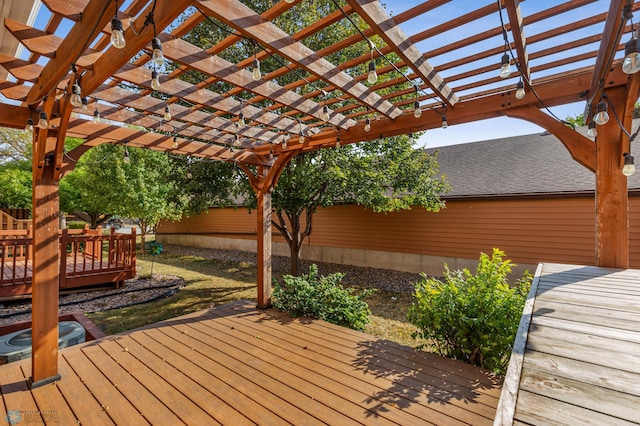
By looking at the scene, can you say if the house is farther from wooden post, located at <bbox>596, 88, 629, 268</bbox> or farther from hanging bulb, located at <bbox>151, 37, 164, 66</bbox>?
hanging bulb, located at <bbox>151, 37, 164, 66</bbox>

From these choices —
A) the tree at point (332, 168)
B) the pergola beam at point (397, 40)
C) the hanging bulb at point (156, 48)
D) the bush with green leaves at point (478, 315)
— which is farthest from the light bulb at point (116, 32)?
the tree at point (332, 168)

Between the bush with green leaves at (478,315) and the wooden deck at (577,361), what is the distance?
771mm

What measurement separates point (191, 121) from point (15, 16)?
151 cm

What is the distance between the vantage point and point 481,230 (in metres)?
7.56

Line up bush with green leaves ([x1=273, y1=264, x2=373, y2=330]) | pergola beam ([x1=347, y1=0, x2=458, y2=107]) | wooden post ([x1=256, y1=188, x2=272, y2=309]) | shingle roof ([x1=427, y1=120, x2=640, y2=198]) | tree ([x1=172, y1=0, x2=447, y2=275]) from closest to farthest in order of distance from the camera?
pergola beam ([x1=347, y1=0, x2=458, y2=107]) → bush with green leaves ([x1=273, y1=264, x2=373, y2=330]) → wooden post ([x1=256, y1=188, x2=272, y2=309]) → tree ([x1=172, y1=0, x2=447, y2=275]) → shingle roof ([x1=427, y1=120, x2=640, y2=198])

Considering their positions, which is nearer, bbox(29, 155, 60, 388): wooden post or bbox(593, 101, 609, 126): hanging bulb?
bbox(593, 101, 609, 126): hanging bulb

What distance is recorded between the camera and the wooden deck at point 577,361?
1.05 m

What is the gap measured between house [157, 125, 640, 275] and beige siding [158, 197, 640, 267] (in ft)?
0.05

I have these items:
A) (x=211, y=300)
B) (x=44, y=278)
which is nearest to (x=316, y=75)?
(x=44, y=278)

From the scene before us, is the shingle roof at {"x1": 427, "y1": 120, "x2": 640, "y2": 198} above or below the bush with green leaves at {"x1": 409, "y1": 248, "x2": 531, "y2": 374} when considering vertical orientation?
above

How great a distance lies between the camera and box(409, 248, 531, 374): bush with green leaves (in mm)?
2848

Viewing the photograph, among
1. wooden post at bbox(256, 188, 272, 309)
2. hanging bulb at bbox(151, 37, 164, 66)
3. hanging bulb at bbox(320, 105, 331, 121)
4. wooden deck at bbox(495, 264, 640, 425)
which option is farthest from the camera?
wooden post at bbox(256, 188, 272, 309)

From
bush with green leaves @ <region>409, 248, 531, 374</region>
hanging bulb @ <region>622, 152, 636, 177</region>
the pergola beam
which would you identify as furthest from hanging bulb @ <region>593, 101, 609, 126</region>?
bush with green leaves @ <region>409, 248, 531, 374</region>

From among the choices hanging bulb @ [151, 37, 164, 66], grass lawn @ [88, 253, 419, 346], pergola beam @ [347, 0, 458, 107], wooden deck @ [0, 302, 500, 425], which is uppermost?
pergola beam @ [347, 0, 458, 107]
